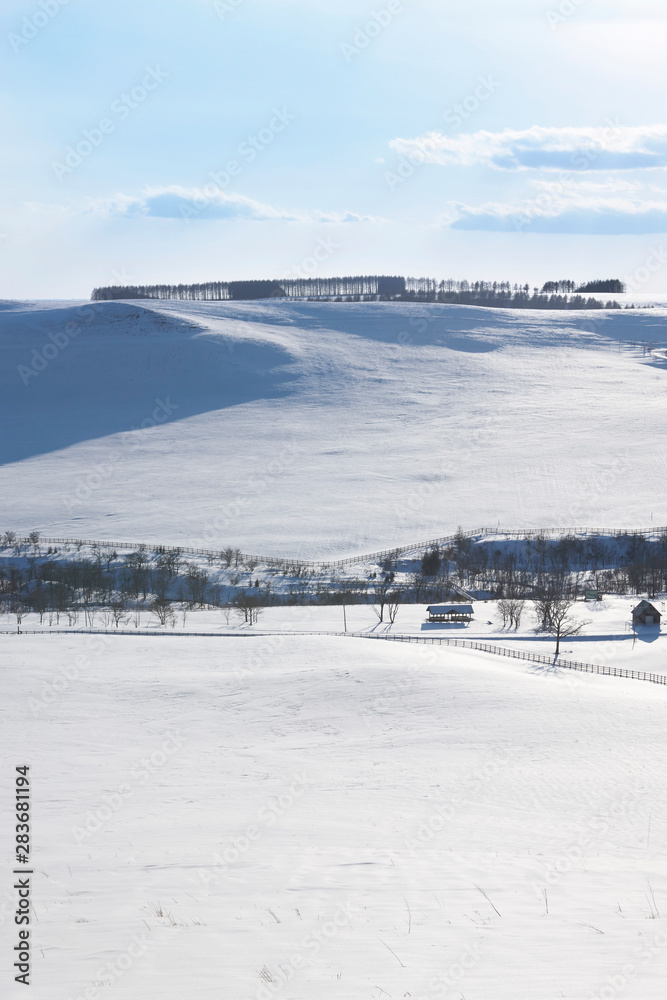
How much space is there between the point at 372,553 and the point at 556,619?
62.2 ft

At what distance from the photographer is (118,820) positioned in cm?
1511

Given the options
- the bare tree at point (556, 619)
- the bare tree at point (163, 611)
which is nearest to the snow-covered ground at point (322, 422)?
the bare tree at point (163, 611)

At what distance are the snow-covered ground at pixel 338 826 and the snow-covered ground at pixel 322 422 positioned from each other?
29.3m

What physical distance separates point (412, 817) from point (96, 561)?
42040 mm

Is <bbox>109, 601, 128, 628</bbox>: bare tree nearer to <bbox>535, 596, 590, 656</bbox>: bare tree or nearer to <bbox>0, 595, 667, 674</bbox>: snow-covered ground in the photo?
<bbox>0, 595, 667, 674</bbox>: snow-covered ground

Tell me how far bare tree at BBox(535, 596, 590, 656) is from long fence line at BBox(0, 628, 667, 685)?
3808 mm

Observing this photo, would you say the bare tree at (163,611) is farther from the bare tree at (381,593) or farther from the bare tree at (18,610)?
the bare tree at (381,593)

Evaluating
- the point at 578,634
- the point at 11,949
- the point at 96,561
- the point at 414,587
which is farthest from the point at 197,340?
the point at 11,949

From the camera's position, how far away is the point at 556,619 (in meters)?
→ 39.0

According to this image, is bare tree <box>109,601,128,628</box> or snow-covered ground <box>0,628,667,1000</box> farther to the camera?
bare tree <box>109,601,128,628</box>

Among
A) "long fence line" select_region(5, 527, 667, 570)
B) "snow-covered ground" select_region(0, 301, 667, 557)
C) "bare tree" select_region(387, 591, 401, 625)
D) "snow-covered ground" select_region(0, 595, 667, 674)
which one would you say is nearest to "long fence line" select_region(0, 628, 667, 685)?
"snow-covered ground" select_region(0, 595, 667, 674)

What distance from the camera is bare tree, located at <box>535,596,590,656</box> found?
3831 cm

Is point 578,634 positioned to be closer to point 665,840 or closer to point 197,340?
point 665,840

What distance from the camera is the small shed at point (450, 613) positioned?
4106 centimetres
